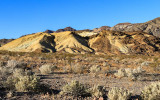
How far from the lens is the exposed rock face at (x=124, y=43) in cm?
6088

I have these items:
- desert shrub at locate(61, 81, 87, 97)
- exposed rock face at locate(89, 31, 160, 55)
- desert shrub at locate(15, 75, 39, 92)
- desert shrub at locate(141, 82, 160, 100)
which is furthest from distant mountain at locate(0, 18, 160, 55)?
desert shrub at locate(141, 82, 160, 100)

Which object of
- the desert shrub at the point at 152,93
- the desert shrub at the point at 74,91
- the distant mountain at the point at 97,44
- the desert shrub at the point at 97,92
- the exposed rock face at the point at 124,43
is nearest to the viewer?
the desert shrub at the point at 152,93

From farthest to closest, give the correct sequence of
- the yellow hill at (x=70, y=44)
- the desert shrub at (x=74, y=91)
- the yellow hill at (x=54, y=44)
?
the yellow hill at (x=54, y=44) → the yellow hill at (x=70, y=44) → the desert shrub at (x=74, y=91)

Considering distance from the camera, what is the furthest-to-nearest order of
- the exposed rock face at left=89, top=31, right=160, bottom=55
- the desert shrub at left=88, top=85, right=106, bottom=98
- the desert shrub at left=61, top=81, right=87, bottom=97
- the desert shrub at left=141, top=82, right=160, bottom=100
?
the exposed rock face at left=89, top=31, right=160, bottom=55
the desert shrub at left=61, top=81, right=87, bottom=97
the desert shrub at left=88, top=85, right=106, bottom=98
the desert shrub at left=141, top=82, right=160, bottom=100

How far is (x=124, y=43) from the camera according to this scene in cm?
6519

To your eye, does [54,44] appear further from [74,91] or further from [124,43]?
[74,91]

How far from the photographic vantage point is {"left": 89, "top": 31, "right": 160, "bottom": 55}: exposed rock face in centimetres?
6088

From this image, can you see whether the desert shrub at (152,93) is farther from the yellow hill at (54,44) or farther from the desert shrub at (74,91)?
the yellow hill at (54,44)

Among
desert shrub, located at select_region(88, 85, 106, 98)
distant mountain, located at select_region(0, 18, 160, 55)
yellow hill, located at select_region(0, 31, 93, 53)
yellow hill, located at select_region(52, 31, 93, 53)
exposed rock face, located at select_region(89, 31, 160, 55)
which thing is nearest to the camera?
desert shrub, located at select_region(88, 85, 106, 98)

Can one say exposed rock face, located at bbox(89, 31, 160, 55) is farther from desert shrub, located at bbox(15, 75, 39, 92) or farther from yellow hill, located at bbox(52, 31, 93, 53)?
desert shrub, located at bbox(15, 75, 39, 92)

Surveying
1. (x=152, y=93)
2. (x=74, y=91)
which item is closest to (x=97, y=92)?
(x=74, y=91)

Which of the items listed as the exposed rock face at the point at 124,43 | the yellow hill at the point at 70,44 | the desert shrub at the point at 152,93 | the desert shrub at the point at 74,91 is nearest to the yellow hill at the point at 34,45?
the yellow hill at the point at 70,44

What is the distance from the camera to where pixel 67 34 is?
73.3m

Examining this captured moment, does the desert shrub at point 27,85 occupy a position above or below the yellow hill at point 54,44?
below
